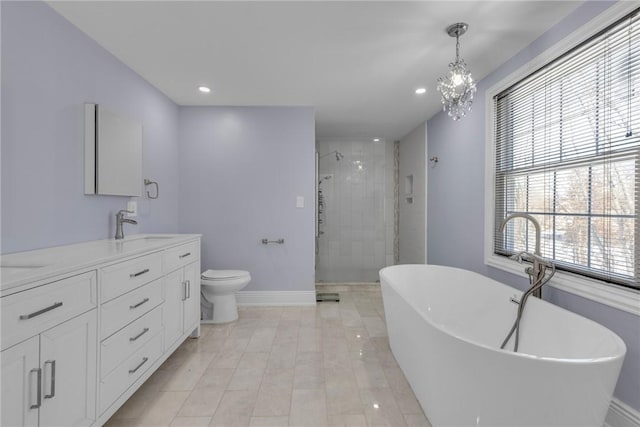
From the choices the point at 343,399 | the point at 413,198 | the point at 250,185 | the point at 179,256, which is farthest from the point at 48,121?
the point at 413,198

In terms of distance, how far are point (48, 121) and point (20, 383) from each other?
1.43 metres

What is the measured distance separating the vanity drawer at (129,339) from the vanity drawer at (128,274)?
21 centimetres

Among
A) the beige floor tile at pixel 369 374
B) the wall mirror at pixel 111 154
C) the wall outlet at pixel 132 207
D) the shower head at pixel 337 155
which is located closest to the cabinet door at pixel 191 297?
the wall outlet at pixel 132 207

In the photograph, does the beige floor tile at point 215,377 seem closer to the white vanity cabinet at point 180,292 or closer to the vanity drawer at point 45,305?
the white vanity cabinet at point 180,292

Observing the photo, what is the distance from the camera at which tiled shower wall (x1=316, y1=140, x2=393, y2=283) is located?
4.99m

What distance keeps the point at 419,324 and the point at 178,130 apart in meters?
3.21

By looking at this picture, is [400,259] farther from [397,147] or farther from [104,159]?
[104,159]

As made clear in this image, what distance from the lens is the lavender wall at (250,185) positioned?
3.48 m

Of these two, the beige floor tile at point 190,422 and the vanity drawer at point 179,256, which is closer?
the beige floor tile at point 190,422

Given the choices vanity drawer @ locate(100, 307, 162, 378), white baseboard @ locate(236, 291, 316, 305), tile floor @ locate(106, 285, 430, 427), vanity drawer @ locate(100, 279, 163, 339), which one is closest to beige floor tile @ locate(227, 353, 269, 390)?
tile floor @ locate(106, 285, 430, 427)

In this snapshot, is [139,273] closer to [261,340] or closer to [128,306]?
[128,306]

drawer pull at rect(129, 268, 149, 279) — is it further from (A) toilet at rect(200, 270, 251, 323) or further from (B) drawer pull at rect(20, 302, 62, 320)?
(A) toilet at rect(200, 270, 251, 323)

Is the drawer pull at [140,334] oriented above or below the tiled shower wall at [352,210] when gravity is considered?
below

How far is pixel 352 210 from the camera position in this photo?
5.04 meters
